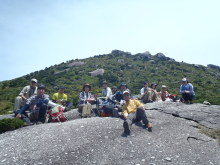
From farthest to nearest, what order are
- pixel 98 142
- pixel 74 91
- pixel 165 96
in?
pixel 74 91
pixel 165 96
pixel 98 142

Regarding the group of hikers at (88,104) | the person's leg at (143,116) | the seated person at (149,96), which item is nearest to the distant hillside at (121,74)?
the seated person at (149,96)

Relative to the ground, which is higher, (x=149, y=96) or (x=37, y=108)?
(x=149, y=96)

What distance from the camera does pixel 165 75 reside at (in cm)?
5450

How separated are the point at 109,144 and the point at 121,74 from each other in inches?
1875

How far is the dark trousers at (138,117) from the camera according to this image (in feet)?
32.0

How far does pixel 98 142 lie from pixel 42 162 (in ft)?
7.19

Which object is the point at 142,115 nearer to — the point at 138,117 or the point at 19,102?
the point at 138,117

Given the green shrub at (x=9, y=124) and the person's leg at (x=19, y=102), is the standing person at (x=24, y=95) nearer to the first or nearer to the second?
the person's leg at (x=19, y=102)

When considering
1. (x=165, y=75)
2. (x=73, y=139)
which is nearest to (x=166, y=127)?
(x=73, y=139)

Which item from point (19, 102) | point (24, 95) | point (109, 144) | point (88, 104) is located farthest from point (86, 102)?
point (109, 144)

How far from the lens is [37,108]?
34.8 feet

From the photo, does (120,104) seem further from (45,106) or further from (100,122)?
(45,106)

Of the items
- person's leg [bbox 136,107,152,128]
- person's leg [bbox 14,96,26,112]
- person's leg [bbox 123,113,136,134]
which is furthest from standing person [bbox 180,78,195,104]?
person's leg [bbox 14,96,26,112]

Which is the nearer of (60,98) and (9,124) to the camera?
(9,124)
